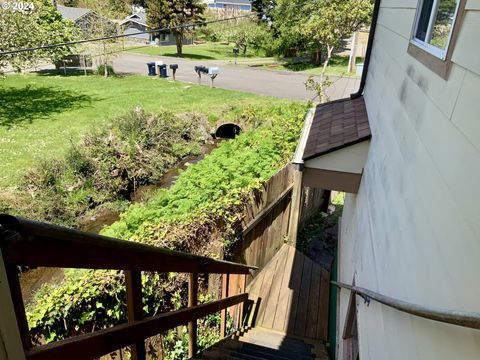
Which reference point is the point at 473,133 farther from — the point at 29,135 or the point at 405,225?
the point at 29,135

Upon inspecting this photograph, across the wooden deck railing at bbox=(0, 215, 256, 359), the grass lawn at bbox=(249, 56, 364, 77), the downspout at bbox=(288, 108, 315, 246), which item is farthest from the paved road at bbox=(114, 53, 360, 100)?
the wooden deck railing at bbox=(0, 215, 256, 359)

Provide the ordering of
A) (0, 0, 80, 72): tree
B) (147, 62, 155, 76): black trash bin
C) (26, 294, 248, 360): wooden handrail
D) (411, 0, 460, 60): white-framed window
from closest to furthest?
1. (26, 294, 248, 360): wooden handrail
2. (411, 0, 460, 60): white-framed window
3. (0, 0, 80, 72): tree
4. (147, 62, 155, 76): black trash bin

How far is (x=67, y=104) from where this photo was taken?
15922 millimetres

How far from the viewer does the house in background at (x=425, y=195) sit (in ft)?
3.95

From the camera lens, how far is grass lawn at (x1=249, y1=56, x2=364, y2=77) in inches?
1003

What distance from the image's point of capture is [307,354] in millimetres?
4617

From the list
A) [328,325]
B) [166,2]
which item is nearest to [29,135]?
[328,325]

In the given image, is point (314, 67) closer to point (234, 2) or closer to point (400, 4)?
point (400, 4)

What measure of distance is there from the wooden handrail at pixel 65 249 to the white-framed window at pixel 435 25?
1.68 m

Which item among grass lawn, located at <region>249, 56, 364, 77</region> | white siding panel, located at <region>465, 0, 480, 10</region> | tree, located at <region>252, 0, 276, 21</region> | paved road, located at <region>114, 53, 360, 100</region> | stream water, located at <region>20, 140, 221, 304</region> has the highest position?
tree, located at <region>252, 0, 276, 21</region>

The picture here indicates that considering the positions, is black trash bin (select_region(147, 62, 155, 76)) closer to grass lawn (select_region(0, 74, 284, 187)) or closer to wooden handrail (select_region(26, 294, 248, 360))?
grass lawn (select_region(0, 74, 284, 187))

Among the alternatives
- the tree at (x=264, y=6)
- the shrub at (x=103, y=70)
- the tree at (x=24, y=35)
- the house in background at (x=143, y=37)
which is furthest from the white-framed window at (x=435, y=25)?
the house in background at (x=143, y=37)

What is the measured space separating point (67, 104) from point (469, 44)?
17070mm

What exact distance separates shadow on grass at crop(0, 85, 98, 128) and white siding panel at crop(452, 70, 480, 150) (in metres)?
14.7
